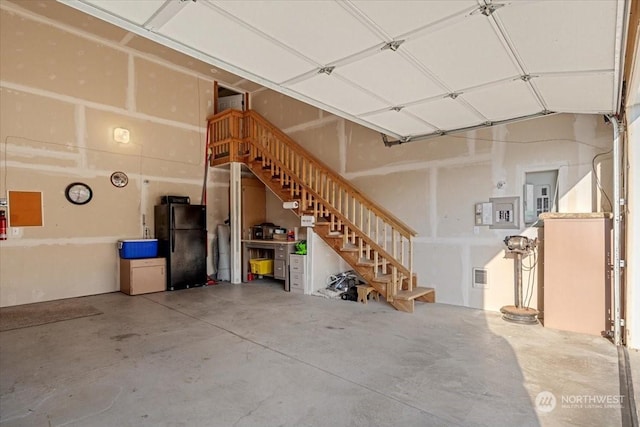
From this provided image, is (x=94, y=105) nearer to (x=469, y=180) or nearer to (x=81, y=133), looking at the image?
(x=81, y=133)

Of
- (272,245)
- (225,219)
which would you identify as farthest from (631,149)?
(225,219)

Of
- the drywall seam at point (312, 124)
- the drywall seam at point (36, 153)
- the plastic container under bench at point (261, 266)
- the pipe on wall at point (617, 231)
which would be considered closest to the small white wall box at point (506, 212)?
the pipe on wall at point (617, 231)

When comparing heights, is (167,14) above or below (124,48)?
below

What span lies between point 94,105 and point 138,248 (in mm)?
2670

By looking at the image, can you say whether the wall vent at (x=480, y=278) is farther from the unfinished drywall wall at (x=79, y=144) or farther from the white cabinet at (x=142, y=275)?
the unfinished drywall wall at (x=79, y=144)

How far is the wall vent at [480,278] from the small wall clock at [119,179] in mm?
6304

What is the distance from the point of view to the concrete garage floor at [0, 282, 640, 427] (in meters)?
2.29

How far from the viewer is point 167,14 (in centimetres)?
222

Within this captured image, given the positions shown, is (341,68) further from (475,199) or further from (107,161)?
(107,161)

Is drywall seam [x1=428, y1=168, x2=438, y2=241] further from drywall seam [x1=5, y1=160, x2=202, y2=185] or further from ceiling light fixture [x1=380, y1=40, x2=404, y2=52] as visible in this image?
drywall seam [x1=5, y1=160, x2=202, y2=185]

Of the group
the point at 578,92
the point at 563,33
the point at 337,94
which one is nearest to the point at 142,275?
the point at 337,94

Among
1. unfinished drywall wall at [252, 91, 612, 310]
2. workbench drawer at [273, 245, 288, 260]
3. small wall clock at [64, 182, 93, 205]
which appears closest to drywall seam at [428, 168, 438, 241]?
unfinished drywall wall at [252, 91, 612, 310]

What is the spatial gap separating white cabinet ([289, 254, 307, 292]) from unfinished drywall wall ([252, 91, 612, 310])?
1739mm

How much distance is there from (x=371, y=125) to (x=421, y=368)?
124 inches
